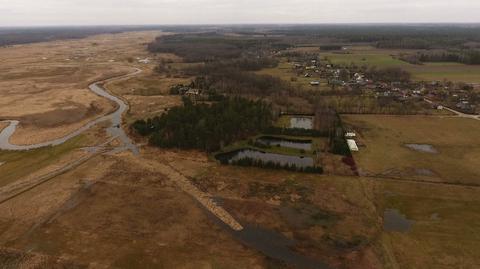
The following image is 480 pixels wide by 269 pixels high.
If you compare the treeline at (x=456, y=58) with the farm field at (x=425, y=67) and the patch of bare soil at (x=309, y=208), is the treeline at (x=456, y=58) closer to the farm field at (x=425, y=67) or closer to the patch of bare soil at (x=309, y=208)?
the farm field at (x=425, y=67)

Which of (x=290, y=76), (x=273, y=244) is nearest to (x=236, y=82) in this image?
(x=290, y=76)

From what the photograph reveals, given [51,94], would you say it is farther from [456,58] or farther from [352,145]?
[456,58]

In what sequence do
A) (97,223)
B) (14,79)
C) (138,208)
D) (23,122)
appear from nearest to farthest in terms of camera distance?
(97,223) → (138,208) → (23,122) → (14,79)

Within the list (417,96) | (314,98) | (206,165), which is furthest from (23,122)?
(417,96)

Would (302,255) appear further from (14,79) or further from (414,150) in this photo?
(14,79)

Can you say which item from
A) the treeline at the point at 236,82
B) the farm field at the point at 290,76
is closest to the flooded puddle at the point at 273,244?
the treeline at the point at 236,82
